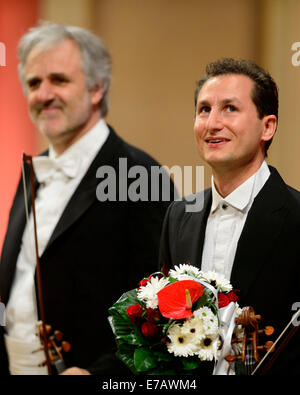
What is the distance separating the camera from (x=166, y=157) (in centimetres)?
221

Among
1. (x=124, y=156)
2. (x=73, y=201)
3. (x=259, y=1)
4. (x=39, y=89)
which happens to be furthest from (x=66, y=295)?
(x=259, y=1)

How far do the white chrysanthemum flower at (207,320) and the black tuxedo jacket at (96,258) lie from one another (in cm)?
48

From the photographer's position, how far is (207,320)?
1.67m

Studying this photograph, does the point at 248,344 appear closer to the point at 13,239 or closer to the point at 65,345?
the point at 65,345

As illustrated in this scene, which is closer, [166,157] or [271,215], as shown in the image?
[271,215]

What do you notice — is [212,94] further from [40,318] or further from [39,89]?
[40,318]

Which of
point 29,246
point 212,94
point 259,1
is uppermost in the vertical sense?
point 259,1

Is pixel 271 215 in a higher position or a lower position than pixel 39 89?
lower

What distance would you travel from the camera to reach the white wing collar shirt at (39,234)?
225 cm

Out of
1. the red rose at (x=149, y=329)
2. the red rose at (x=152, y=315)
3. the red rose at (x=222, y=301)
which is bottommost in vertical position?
the red rose at (x=149, y=329)

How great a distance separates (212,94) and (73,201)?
59 centimetres

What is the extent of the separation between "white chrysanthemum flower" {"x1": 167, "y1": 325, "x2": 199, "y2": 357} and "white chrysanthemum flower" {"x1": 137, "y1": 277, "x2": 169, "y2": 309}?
0.25ft

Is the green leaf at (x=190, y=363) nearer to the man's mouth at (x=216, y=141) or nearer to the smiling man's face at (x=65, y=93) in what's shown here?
the man's mouth at (x=216, y=141)

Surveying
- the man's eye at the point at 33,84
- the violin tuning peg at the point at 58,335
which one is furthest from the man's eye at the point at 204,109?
the violin tuning peg at the point at 58,335
